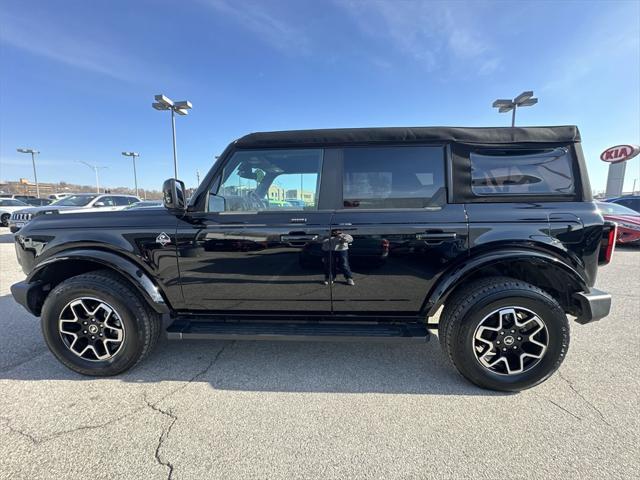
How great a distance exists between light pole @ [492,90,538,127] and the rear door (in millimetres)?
12676

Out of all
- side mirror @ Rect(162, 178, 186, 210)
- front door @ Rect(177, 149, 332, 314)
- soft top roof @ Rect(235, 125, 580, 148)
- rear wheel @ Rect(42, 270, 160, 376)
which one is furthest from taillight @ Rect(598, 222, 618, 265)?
rear wheel @ Rect(42, 270, 160, 376)

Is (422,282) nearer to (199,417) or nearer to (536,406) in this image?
(536,406)

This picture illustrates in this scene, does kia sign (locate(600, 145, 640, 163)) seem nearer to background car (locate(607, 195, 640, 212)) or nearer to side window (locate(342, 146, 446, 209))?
background car (locate(607, 195, 640, 212))

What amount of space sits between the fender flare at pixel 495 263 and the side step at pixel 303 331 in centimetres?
38

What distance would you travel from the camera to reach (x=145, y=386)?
2303 mm

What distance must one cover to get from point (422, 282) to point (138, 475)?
215 cm

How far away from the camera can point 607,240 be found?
7.19ft

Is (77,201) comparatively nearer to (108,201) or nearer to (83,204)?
(83,204)

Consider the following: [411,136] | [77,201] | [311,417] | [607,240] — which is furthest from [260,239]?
[77,201]

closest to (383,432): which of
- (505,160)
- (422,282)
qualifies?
(422,282)

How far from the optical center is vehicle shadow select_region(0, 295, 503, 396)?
2.30 meters

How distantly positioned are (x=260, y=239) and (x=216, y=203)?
0.51 metres

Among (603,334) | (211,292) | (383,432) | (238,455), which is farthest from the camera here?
(603,334)

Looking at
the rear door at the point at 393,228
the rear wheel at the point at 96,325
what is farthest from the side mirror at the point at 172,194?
the rear door at the point at 393,228
